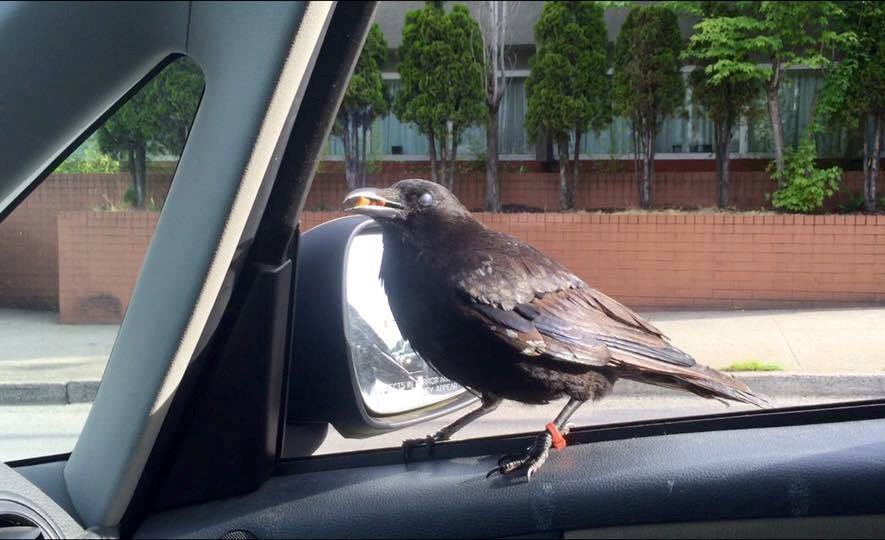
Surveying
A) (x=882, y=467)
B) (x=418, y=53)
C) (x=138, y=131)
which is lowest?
(x=882, y=467)

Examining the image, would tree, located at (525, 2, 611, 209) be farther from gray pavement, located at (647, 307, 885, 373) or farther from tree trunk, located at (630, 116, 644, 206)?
gray pavement, located at (647, 307, 885, 373)

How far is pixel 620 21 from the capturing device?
37.7 feet

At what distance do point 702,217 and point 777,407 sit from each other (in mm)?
5012

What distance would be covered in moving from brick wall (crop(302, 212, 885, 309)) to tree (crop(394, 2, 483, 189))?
2.16 meters

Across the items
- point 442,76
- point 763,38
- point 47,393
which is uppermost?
point 442,76

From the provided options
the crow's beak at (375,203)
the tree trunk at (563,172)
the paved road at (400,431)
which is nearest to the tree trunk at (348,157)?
the tree trunk at (563,172)

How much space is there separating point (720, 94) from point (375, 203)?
836 cm

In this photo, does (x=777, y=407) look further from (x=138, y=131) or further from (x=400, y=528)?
(x=138, y=131)

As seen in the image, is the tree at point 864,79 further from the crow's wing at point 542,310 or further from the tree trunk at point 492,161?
the tree trunk at point 492,161

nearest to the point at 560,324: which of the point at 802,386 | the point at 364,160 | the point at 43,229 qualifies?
the point at 43,229

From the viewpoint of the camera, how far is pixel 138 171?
1.61m

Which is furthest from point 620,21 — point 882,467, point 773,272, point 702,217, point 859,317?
point 882,467

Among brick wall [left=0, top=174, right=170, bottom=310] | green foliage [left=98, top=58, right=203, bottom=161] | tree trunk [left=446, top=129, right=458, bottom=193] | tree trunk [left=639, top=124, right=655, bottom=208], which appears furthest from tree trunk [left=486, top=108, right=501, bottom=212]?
green foliage [left=98, top=58, right=203, bottom=161]

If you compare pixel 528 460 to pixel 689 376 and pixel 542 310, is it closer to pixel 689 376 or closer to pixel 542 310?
pixel 542 310
